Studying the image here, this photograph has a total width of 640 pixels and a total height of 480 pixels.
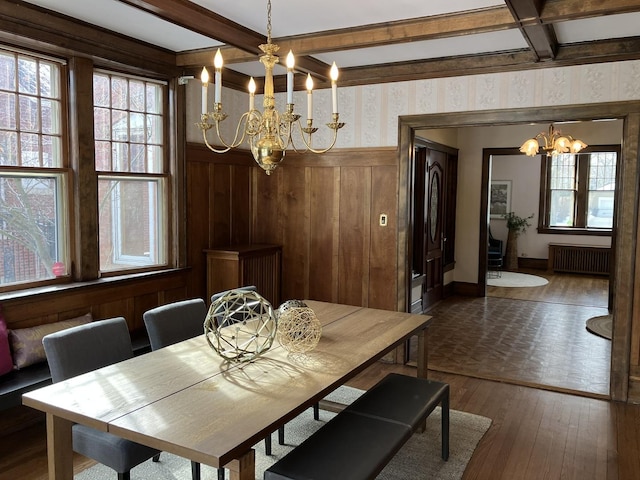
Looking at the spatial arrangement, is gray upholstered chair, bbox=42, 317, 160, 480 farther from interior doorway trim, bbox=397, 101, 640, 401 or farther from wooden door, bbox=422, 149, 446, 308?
wooden door, bbox=422, 149, 446, 308

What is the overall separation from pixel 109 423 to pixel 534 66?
3.95 metres

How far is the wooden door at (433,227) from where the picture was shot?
22.4 ft

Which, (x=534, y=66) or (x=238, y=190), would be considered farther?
(x=238, y=190)

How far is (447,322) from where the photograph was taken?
6.42 meters

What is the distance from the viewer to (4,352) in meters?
3.21

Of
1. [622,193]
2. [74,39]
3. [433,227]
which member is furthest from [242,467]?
[433,227]

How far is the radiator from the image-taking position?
33.5 ft

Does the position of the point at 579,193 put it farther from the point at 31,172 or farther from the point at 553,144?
the point at 31,172

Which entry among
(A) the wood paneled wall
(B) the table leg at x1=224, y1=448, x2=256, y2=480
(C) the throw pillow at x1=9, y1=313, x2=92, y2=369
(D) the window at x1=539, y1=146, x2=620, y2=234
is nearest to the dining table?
(B) the table leg at x1=224, y1=448, x2=256, y2=480

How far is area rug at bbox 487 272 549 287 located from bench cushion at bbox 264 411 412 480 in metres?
7.13

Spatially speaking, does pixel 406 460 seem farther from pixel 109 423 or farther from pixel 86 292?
pixel 86 292

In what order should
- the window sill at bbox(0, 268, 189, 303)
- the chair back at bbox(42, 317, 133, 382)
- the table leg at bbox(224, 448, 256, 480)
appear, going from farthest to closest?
1. the window sill at bbox(0, 268, 189, 303)
2. the chair back at bbox(42, 317, 133, 382)
3. the table leg at bbox(224, 448, 256, 480)

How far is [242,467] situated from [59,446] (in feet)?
2.90

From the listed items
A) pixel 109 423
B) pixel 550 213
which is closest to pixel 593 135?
pixel 550 213
